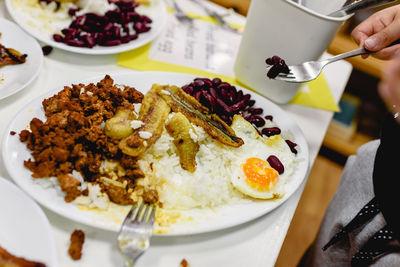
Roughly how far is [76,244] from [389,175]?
98cm

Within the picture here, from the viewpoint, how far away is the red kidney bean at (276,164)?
122 centimetres

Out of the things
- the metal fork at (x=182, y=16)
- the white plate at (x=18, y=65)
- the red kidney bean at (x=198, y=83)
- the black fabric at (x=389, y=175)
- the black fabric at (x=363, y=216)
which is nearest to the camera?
the black fabric at (x=389, y=175)

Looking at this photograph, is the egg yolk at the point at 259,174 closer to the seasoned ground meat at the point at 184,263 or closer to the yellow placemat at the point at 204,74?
the seasoned ground meat at the point at 184,263

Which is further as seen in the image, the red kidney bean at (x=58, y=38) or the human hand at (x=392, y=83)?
the red kidney bean at (x=58, y=38)

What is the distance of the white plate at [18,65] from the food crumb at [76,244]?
2.12ft

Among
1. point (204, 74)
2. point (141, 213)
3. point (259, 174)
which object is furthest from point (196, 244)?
point (204, 74)

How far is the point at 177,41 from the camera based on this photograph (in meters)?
1.95

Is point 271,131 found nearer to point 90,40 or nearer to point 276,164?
point 276,164

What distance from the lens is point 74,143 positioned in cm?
109

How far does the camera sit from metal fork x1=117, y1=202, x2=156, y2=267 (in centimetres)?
89

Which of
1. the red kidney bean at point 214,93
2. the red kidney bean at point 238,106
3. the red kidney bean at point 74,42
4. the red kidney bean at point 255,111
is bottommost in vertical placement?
the red kidney bean at point 74,42

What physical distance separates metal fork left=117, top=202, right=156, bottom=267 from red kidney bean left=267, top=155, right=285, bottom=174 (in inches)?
18.0

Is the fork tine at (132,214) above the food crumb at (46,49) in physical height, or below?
above

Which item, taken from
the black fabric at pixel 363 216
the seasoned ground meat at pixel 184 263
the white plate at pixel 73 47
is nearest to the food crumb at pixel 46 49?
the white plate at pixel 73 47
